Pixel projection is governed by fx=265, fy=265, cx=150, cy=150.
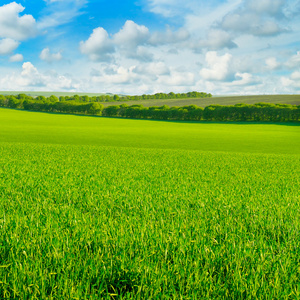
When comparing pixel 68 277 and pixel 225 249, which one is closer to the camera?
pixel 68 277

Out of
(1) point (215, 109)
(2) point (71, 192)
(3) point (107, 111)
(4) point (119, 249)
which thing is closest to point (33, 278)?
(4) point (119, 249)

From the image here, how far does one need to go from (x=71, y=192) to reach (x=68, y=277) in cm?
465

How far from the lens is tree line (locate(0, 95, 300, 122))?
102250 millimetres

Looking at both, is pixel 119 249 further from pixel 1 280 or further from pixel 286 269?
pixel 286 269

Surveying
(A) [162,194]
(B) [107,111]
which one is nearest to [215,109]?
(B) [107,111]

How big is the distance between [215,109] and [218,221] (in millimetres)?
111532

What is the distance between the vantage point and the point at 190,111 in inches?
4626

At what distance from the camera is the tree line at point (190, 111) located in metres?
102

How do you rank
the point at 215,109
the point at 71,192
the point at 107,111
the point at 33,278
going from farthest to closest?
the point at 107,111
the point at 215,109
the point at 71,192
the point at 33,278

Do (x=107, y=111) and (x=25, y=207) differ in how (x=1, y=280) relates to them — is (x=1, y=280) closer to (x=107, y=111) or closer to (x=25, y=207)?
(x=25, y=207)

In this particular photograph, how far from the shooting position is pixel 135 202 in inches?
253

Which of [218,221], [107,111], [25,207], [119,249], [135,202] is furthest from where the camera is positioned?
[107,111]

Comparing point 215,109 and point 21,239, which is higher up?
point 215,109

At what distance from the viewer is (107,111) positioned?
135 m
